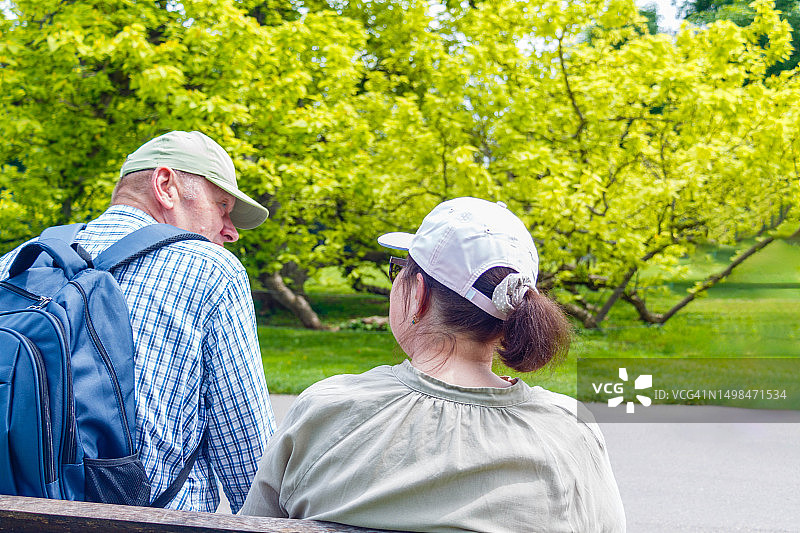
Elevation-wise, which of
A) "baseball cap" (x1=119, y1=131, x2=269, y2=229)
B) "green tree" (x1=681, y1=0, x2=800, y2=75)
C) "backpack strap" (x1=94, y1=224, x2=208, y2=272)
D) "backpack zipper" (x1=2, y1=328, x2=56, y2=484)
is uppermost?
"green tree" (x1=681, y1=0, x2=800, y2=75)

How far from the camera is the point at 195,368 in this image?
1.70 meters

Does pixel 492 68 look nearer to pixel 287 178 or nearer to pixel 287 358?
pixel 287 178

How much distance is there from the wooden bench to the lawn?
6959mm

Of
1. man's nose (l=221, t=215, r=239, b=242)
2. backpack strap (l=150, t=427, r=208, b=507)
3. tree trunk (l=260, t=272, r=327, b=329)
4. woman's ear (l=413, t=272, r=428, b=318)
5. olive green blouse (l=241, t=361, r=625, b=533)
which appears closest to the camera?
olive green blouse (l=241, t=361, r=625, b=533)

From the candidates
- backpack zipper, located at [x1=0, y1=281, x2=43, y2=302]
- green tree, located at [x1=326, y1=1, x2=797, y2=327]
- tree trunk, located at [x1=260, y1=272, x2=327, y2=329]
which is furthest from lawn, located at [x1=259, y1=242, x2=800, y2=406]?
backpack zipper, located at [x1=0, y1=281, x2=43, y2=302]

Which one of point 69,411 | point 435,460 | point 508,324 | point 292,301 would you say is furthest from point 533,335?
point 292,301

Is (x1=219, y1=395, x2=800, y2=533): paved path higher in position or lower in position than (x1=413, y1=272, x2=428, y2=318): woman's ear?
lower

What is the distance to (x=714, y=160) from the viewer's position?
8812 millimetres

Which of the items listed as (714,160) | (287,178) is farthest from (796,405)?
(287,178)

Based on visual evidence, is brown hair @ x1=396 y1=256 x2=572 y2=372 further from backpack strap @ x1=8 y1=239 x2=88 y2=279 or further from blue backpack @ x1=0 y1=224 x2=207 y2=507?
backpack strap @ x1=8 y1=239 x2=88 y2=279

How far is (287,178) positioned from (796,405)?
616cm

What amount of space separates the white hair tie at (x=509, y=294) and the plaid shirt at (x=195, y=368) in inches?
25.7

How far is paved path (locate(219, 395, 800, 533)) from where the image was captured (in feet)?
15.3

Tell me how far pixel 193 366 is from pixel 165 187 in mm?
573
